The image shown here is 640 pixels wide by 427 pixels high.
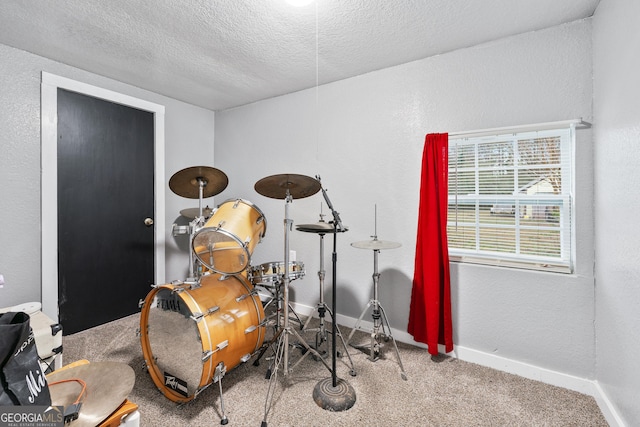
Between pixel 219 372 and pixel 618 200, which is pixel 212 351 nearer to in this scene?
pixel 219 372

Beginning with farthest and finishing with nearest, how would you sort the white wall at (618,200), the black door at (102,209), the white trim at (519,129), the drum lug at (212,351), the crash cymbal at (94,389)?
the black door at (102,209) < the white trim at (519,129) < the drum lug at (212,351) < the white wall at (618,200) < the crash cymbal at (94,389)

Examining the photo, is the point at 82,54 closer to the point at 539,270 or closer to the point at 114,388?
the point at 114,388

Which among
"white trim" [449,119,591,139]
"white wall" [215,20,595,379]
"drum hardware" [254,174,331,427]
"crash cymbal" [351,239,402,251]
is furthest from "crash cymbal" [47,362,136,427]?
"white trim" [449,119,591,139]

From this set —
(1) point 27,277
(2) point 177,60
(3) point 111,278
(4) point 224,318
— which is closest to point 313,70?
(2) point 177,60

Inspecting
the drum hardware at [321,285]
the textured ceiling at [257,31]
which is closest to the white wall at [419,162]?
the textured ceiling at [257,31]

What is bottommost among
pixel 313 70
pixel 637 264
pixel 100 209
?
pixel 637 264

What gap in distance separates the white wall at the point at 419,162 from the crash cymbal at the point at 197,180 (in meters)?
1.04

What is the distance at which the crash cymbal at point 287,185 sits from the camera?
176 centimetres

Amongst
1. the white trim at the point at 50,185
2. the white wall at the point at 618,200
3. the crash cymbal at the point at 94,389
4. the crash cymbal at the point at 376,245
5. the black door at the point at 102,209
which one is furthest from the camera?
the black door at the point at 102,209

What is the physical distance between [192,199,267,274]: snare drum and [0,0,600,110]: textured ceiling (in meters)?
1.21

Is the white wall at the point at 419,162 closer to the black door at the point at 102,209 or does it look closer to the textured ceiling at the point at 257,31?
the textured ceiling at the point at 257,31

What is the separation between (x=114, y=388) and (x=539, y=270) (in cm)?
244

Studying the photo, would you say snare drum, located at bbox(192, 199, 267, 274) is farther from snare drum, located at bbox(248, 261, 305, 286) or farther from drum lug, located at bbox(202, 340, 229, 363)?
drum lug, located at bbox(202, 340, 229, 363)

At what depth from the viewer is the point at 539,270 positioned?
79.1 inches
